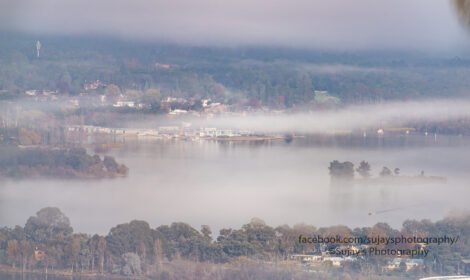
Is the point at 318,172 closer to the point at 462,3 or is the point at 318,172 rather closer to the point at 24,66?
the point at 24,66

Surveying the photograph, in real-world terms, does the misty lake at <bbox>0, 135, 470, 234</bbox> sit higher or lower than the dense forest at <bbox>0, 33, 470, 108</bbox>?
lower

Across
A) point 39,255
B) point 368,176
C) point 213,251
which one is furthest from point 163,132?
point 368,176

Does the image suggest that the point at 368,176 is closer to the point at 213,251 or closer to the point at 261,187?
the point at 261,187

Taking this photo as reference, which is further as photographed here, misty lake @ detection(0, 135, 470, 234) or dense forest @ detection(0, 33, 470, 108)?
dense forest @ detection(0, 33, 470, 108)

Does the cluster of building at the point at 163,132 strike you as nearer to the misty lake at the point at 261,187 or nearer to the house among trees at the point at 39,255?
the misty lake at the point at 261,187

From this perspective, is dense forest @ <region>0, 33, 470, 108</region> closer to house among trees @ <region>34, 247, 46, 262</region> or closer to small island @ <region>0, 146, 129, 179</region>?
small island @ <region>0, 146, 129, 179</region>

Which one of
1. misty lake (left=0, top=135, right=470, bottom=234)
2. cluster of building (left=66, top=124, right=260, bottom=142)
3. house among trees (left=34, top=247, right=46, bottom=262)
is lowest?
house among trees (left=34, top=247, right=46, bottom=262)

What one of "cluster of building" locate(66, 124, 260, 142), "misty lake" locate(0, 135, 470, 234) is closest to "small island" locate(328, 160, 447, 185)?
"misty lake" locate(0, 135, 470, 234)
